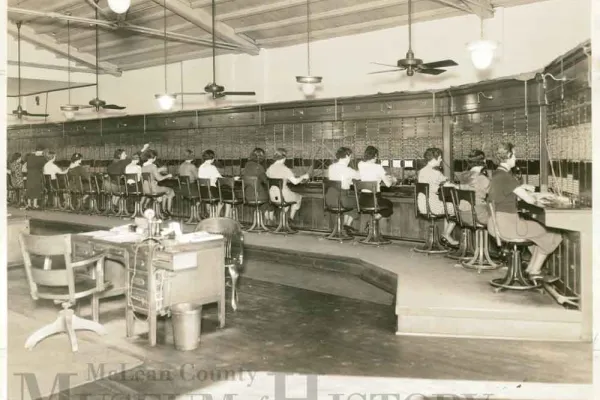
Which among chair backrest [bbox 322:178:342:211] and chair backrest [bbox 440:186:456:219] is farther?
chair backrest [bbox 322:178:342:211]

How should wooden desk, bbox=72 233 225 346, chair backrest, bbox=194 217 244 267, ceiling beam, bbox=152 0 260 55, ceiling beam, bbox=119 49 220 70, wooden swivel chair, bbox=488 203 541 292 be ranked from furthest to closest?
1. ceiling beam, bbox=119 49 220 70
2. ceiling beam, bbox=152 0 260 55
3. chair backrest, bbox=194 217 244 267
4. wooden swivel chair, bbox=488 203 541 292
5. wooden desk, bbox=72 233 225 346

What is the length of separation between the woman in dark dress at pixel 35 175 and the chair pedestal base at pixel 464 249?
9056mm

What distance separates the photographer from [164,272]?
4789 mm

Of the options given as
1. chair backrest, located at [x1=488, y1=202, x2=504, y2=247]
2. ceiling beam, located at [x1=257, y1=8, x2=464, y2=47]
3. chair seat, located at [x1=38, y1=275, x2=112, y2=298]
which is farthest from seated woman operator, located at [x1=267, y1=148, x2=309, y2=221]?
chair seat, located at [x1=38, y1=275, x2=112, y2=298]

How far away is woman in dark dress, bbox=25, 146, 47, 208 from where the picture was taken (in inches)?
495

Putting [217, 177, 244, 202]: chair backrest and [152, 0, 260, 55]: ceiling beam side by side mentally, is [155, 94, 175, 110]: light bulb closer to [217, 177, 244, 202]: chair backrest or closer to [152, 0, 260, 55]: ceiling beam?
[217, 177, 244, 202]: chair backrest

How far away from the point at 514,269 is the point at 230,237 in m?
2.67

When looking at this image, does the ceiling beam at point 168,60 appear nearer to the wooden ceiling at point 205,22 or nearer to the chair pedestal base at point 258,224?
the wooden ceiling at point 205,22

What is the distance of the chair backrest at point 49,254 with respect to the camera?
15.0ft

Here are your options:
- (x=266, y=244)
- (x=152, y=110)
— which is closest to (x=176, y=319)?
(x=266, y=244)

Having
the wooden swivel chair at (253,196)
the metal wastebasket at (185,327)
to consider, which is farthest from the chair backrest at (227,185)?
the metal wastebasket at (185,327)

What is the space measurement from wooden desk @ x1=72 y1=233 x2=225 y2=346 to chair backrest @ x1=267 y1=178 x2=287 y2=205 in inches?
143

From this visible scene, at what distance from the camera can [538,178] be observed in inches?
315

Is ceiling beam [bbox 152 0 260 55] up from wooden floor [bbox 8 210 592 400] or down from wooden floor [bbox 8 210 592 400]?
up
